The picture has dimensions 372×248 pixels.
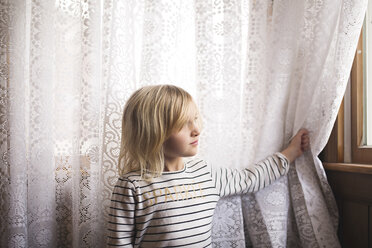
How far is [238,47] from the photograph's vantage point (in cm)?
113

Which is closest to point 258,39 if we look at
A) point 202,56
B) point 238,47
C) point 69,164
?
point 238,47

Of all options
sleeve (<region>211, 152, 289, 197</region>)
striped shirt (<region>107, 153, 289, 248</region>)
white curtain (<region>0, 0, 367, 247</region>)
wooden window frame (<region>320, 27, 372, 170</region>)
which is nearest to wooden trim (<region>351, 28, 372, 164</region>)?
wooden window frame (<region>320, 27, 372, 170</region>)

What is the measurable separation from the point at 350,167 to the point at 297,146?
0.18m

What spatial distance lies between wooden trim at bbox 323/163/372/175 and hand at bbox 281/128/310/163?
0.38 ft

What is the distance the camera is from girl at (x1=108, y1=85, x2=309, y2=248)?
96 centimetres

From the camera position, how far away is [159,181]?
1.00 metres

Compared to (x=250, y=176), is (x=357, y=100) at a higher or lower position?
higher

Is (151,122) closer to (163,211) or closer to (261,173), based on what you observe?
(163,211)

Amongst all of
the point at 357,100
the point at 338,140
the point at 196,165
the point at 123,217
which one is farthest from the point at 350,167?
the point at 123,217

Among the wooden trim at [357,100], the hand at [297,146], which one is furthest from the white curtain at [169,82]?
the wooden trim at [357,100]

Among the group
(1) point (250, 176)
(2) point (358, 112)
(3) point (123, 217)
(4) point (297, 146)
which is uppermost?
(2) point (358, 112)

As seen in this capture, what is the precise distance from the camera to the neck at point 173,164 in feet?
3.42

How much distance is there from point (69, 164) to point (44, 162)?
8 centimetres

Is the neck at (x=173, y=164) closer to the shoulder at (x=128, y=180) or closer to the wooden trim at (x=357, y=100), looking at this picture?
the shoulder at (x=128, y=180)
